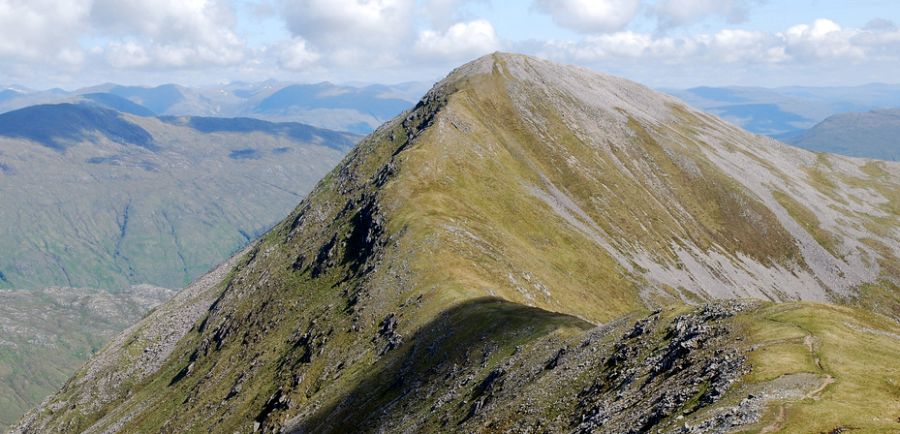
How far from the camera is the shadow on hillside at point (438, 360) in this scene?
66562 millimetres

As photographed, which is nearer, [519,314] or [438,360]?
[438,360]

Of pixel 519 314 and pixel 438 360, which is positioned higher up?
pixel 519 314

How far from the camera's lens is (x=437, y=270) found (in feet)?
313

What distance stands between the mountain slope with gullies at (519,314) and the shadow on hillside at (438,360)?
0.33 meters

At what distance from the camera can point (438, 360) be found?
239 feet

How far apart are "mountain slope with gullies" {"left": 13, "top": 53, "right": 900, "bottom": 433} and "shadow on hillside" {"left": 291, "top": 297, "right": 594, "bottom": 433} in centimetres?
33

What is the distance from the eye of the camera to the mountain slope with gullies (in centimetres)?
4206

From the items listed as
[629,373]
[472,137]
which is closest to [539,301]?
[629,373]

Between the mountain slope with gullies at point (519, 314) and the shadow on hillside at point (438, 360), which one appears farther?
the shadow on hillside at point (438, 360)

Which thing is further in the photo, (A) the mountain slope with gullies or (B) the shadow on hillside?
(B) the shadow on hillside

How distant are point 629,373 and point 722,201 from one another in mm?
160995

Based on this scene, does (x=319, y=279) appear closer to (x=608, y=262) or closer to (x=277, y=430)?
(x=277, y=430)

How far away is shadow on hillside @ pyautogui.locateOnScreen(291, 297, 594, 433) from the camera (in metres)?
66.6

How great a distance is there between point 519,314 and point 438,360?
418 inches
